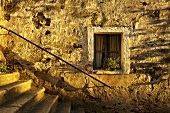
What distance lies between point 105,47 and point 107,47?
0.17 ft

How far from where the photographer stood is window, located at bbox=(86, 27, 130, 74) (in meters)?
4.60

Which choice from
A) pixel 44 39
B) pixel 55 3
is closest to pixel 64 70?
pixel 44 39

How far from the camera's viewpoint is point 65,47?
464 centimetres

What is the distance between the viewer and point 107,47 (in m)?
4.93

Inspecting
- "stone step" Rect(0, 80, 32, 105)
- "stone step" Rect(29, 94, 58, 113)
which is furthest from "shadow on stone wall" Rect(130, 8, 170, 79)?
"stone step" Rect(0, 80, 32, 105)

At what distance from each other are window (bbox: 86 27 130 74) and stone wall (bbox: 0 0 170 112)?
0.33ft

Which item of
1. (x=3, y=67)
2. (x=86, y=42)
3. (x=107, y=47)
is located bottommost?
(x=3, y=67)

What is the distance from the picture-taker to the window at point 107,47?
15.1 feet

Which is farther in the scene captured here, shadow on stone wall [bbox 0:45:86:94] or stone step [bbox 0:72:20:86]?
shadow on stone wall [bbox 0:45:86:94]

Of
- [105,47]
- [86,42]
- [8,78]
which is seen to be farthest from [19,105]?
[105,47]

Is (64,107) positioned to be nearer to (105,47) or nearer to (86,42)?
(86,42)

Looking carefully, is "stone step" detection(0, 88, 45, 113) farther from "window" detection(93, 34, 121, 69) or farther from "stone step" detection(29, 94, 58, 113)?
"window" detection(93, 34, 121, 69)

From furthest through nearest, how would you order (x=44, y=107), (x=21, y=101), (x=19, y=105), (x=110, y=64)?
(x=110, y=64), (x=44, y=107), (x=21, y=101), (x=19, y=105)

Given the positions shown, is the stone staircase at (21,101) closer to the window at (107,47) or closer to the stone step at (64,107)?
the stone step at (64,107)
